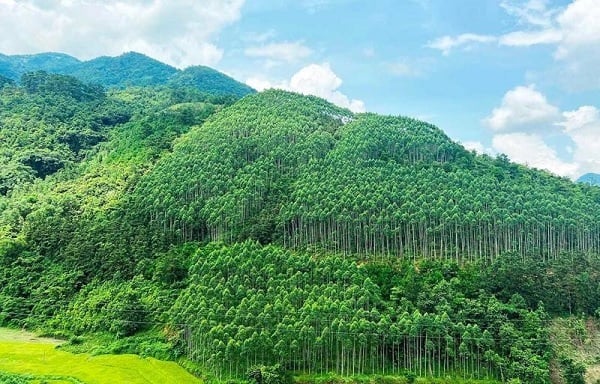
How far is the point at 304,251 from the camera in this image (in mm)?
88312

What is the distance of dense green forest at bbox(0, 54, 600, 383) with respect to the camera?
6322cm

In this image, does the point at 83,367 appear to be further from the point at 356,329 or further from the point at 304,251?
the point at 304,251

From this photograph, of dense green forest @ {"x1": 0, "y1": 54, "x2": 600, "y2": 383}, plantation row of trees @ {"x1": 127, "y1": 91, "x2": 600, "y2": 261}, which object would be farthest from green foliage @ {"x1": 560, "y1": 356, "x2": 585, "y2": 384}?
plantation row of trees @ {"x1": 127, "y1": 91, "x2": 600, "y2": 261}

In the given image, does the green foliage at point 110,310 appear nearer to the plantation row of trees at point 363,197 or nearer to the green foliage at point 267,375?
the plantation row of trees at point 363,197

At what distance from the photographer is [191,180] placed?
101625 mm

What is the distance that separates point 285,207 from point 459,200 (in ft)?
96.4

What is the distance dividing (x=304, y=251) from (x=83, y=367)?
126 feet

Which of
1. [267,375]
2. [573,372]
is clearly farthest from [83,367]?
[573,372]

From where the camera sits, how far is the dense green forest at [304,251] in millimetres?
63219

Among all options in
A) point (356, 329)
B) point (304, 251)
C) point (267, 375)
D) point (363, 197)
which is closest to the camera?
point (267, 375)

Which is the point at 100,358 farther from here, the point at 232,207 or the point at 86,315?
the point at 232,207

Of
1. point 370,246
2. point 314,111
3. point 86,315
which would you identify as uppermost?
point 314,111

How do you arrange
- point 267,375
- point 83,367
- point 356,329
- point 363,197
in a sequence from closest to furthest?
point 267,375, point 83,367, point 356,329, point 363,197

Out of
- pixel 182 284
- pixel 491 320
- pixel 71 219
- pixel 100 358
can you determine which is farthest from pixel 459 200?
pixel 71 219
